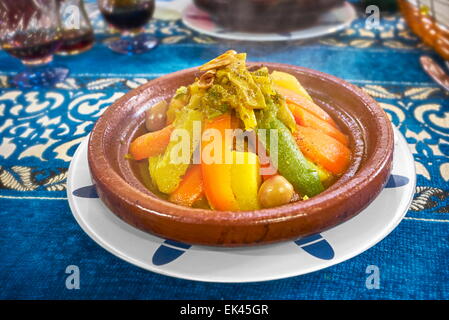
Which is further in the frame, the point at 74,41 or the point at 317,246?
the point at 74,41

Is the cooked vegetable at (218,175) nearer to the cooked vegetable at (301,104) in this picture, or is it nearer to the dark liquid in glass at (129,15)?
the cooked vegetable at (301,104)

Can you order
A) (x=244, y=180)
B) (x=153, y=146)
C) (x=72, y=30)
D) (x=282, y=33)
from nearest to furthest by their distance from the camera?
1. (x=244, y=180)
2. (x=153, y=146)
3. (x=282, y=33)
4. (x=72, y=30)

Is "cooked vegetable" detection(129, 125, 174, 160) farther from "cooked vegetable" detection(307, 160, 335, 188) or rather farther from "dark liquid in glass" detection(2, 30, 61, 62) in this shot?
"dark liquid in glass" detection(2, 30, 61, 62)

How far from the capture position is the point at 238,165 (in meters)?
0.87

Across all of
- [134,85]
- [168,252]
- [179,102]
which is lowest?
[134,85]

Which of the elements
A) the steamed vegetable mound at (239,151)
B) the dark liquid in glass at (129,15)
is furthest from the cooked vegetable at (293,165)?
the dark liquid in glass at (129,15)

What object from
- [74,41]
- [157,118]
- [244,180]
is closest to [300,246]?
[244,180]

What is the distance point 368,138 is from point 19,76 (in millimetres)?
1438

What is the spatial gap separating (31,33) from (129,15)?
16.5 inches

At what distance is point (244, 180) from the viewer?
0.87 meters

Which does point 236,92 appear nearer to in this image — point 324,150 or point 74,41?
point 324,150

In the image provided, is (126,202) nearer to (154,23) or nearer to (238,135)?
(238,135)

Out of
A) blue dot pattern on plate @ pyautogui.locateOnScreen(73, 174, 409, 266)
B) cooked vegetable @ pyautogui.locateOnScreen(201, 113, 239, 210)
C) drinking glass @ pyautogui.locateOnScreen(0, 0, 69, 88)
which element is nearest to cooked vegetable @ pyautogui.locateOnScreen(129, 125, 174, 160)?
cooked vegetable @ pyautogui.locateOnScreen(201, 113, 239, 210)
